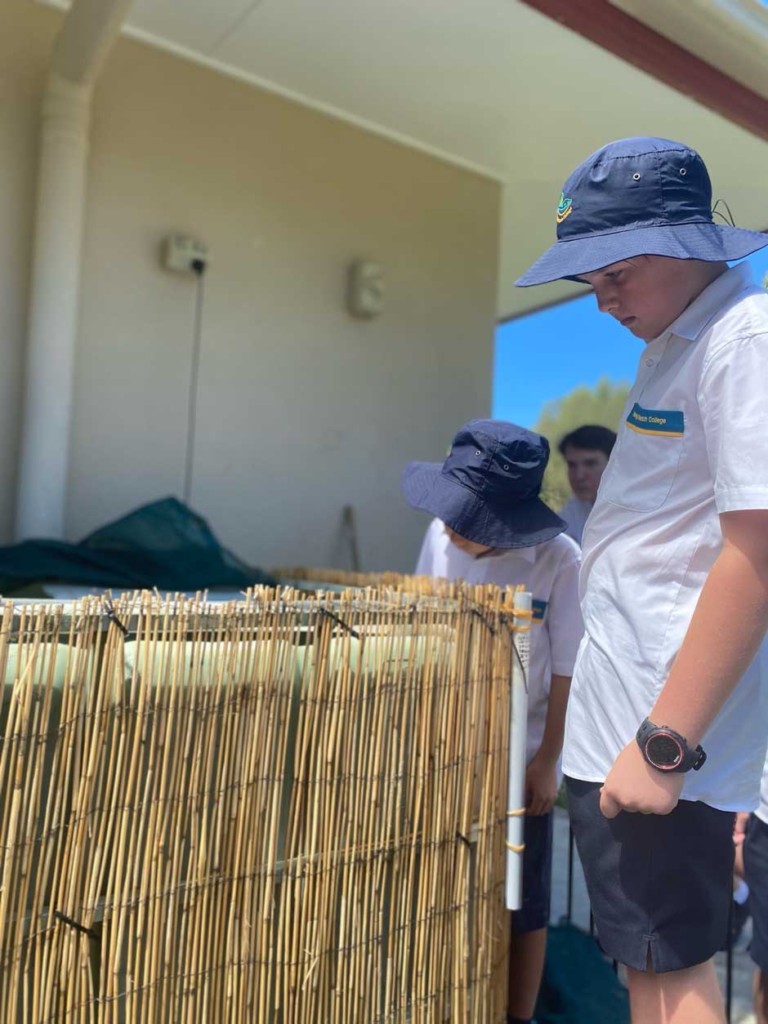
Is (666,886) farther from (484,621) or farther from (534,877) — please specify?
(534,877)

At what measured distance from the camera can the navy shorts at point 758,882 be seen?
1.88 meters

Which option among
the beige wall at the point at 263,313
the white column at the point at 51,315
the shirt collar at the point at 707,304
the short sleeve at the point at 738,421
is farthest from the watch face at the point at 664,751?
the beige wall at the point at 263,313

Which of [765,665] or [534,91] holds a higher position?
[534,91]

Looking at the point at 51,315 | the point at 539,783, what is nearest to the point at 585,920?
the point at 539,783

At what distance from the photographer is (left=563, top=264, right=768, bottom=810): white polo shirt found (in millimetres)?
1248

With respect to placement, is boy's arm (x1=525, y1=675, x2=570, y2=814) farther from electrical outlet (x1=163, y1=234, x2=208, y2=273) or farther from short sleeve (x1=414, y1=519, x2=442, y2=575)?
electrical outlet (x1=163, y1=234, x2=208, y2=273)

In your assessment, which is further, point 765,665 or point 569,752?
point 569,752

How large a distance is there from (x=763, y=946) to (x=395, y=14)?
12.1 feet

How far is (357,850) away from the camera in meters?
1.79

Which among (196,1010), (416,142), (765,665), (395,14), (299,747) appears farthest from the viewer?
(416,142)

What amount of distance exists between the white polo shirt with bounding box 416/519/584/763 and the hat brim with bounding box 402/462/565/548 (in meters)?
0.09

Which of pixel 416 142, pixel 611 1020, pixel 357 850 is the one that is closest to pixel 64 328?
pixel 416 142

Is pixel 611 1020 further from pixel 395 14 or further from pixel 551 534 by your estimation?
pixel 395 14

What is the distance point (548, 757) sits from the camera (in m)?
2.25
